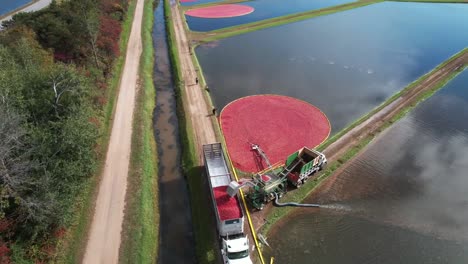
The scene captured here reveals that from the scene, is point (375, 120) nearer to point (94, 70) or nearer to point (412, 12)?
point (94, 70)

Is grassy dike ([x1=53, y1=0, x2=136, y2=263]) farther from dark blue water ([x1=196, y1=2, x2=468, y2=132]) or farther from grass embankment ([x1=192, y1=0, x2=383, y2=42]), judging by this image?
grass embankment ([x1=192, y1=0, x2=383, y2=42])

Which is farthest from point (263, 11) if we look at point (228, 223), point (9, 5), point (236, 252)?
point (236, 252)

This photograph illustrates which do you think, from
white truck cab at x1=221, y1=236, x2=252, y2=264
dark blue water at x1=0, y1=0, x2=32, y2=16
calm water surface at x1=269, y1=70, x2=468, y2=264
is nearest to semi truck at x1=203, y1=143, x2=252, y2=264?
white truck cab at x1=221, y1=236, x2=252, y2=264

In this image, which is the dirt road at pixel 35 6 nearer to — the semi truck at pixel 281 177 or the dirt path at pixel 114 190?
the dirt path at pixel 114 190

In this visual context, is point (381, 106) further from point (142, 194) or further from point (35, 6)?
point (35, 6)

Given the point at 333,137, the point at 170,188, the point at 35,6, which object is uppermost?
the point at 35,6

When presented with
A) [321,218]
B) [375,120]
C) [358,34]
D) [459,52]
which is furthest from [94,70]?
[459,52]

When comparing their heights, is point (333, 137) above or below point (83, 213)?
below
